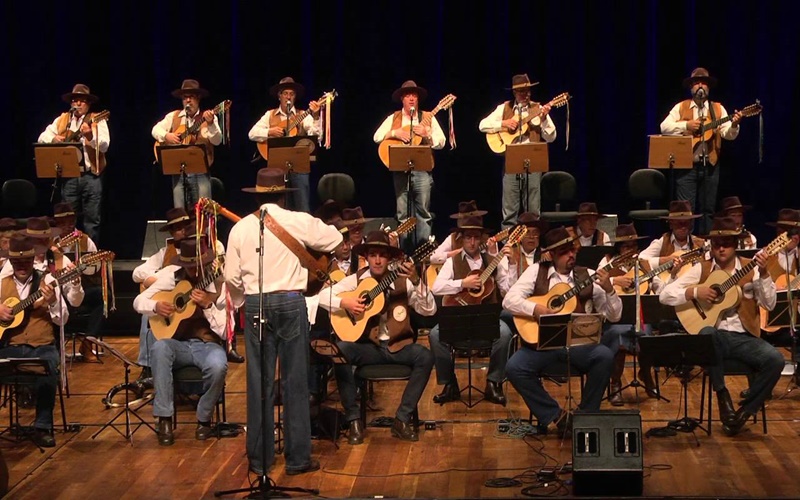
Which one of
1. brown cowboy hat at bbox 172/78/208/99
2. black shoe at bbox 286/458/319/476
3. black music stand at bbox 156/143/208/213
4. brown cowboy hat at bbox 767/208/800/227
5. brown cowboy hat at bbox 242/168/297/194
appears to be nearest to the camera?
brown cowboy hat at bbox 242/168/297/194

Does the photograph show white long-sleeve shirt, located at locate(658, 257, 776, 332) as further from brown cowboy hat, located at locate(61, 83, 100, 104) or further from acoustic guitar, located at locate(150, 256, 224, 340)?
brown cowboy hat, located at locate(61, 83, 100, 104)

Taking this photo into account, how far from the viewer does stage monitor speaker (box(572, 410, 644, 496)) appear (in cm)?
821

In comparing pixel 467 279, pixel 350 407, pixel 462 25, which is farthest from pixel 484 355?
pixel 462 25

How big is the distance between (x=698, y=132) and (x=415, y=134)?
343cm

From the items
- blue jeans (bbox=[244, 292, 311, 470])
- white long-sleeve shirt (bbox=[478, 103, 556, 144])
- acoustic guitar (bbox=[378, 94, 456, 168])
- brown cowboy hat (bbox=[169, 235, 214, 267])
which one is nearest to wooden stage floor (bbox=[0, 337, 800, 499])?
blue jeans (bbox=[244, 292, 311, 470])

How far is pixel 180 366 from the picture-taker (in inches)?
407

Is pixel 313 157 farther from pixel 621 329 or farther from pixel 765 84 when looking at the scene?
pixel 765 84

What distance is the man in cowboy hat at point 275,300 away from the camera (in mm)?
8852

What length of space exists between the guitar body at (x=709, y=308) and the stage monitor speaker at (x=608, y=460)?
2457mm

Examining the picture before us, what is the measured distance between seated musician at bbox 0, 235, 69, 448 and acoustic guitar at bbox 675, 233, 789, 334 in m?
5.57

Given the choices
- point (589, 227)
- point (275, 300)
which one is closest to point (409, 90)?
point (589, 227)

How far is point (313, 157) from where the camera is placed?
14.3 meters

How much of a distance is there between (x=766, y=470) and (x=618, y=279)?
2749 mm

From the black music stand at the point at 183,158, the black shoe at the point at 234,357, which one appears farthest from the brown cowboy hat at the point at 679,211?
the black music stand at the point at 183,158
